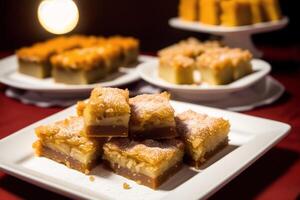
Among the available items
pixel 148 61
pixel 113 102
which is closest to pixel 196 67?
pixel 148 61

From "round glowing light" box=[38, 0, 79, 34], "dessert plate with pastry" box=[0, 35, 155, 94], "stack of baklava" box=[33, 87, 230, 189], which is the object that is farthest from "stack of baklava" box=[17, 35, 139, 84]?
"stack of baklava" box=[33, 87, 230, 189]

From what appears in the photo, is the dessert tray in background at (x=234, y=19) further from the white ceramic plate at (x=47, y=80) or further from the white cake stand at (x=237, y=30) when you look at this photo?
the white ceramic plate at (x=47, y=80)

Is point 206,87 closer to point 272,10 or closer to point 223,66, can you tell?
point 223,66

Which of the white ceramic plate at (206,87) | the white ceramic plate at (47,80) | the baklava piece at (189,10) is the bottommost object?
the white ceramic plate at (47,80)

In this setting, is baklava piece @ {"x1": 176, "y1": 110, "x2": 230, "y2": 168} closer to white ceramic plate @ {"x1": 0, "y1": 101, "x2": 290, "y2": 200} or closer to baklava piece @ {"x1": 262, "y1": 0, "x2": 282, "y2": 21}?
white ceramic plate @ {"x1": 0, "y1": 101, "x2": 290, "y2": 200}

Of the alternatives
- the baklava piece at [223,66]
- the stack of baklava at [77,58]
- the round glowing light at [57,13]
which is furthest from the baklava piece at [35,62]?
the baklava piece at [223,66]

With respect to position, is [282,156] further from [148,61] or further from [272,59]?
[272,59]

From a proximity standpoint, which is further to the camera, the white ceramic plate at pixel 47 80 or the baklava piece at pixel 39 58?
the baklava piece at pixel 39 58

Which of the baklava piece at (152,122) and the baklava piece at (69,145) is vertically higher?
the baklava piece at (152,122)
